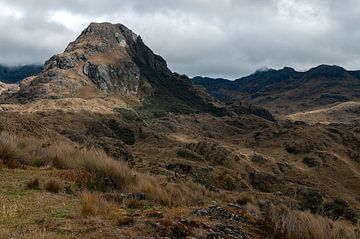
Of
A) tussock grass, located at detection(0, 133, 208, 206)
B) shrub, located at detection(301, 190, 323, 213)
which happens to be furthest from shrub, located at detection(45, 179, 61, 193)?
shrub, located at detection(301, 190, 323, 213)

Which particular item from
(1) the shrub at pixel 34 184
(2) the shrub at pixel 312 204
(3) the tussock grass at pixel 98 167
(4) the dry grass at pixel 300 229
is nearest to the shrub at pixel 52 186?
(1) the shrub at pixel 34 184

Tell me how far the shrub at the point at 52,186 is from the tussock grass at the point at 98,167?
141cm

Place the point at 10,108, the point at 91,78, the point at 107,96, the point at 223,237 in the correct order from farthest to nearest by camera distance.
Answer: the point at 91,78, the point at 107,96, the point at 10,108, the point at 223,237

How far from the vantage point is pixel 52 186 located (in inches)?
410

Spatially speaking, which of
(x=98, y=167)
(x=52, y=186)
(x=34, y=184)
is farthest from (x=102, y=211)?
(x=98, y=167)

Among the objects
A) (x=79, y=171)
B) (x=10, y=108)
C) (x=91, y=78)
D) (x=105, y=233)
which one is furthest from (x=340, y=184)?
(x=91, y=78)

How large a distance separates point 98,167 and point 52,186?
9.65ft

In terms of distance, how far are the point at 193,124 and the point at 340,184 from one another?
3525 inches

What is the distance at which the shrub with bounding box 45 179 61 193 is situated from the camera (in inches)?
408

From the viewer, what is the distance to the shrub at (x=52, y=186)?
10367 mm

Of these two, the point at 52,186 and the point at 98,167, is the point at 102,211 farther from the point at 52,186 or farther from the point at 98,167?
the point at 98,167

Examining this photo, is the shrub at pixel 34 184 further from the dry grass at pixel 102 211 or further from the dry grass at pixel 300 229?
the dry grass at pixel 300 229

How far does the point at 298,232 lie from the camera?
8141 mm

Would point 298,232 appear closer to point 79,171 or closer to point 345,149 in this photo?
point 79,171
